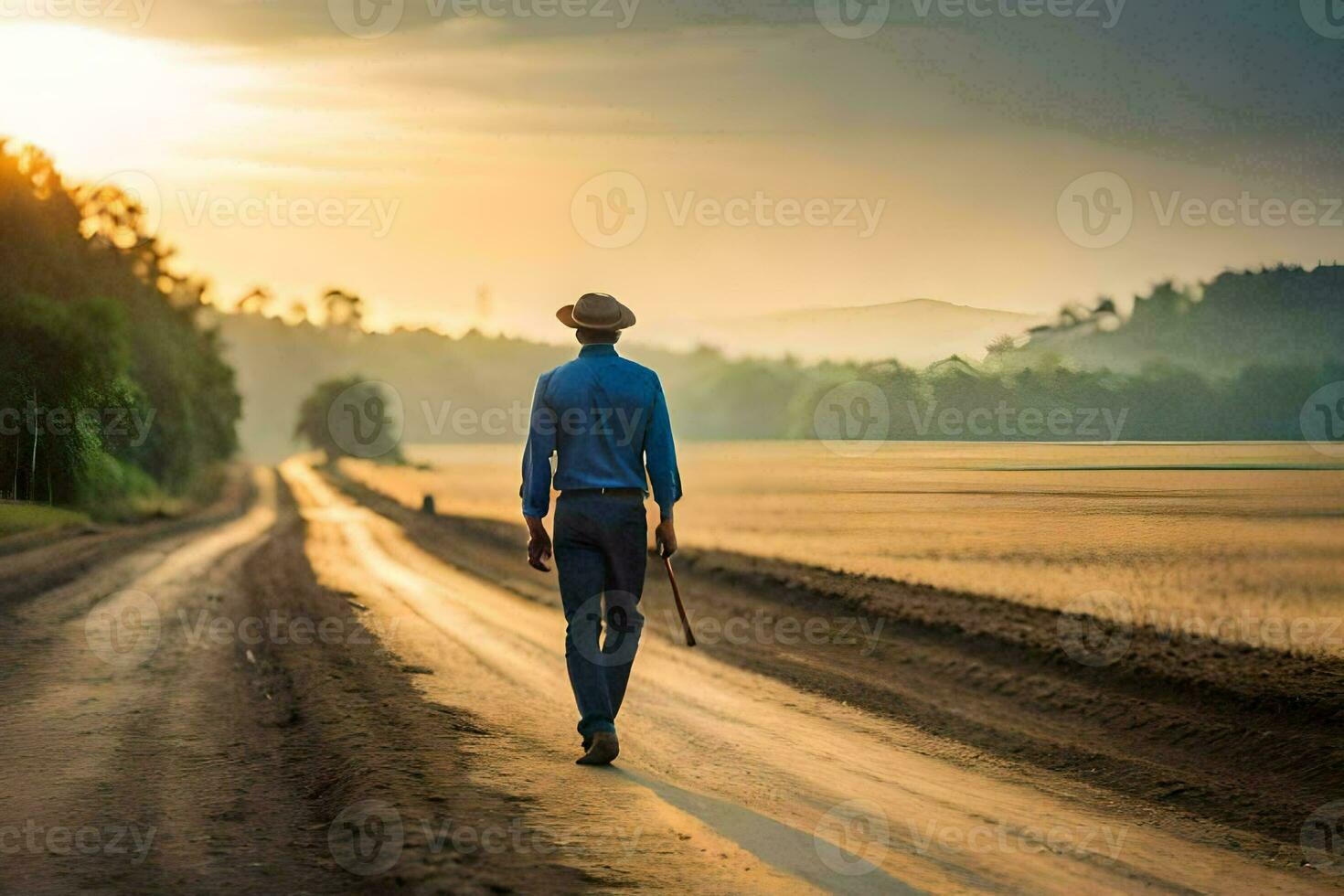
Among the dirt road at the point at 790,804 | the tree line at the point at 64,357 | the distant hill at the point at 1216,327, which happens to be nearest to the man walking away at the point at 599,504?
the dirt road at the point at 790,804

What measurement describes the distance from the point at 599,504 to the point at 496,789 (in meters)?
1.62

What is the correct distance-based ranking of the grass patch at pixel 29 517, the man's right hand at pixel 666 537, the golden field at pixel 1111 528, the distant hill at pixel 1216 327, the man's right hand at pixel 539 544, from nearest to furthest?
the man's right hand at pixel 539 544 < the man's right hand at pixel 666 537 < the golden field at pixel 1111 528 < the grass patch at pixel 29 517 < the distant hill at pixel 1216 327

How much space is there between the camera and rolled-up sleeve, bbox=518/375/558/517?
265 inches

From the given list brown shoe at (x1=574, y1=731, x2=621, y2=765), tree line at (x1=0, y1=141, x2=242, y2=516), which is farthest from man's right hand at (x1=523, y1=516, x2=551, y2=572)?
tree line at (x1=0, y1=141, x2=242, y2=516)

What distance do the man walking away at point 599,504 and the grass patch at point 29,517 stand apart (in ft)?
26.5

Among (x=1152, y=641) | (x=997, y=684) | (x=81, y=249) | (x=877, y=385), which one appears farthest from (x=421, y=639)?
(x=81, y=249)

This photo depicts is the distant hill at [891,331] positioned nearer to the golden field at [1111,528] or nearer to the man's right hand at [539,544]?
the golden field at [1111,528]

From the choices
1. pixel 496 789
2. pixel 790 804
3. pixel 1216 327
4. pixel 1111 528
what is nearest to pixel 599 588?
pixel 496 789

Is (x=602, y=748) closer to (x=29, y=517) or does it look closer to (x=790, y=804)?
(x=790, y=804)

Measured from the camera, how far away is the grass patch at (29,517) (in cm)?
1250

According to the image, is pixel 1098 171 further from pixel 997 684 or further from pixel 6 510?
pixel 6 510

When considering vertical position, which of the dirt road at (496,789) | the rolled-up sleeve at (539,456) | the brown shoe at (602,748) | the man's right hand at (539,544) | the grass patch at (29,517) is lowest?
the dirt road at (496,789)

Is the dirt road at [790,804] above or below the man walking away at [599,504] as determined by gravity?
below

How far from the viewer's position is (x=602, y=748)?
6715 mm
